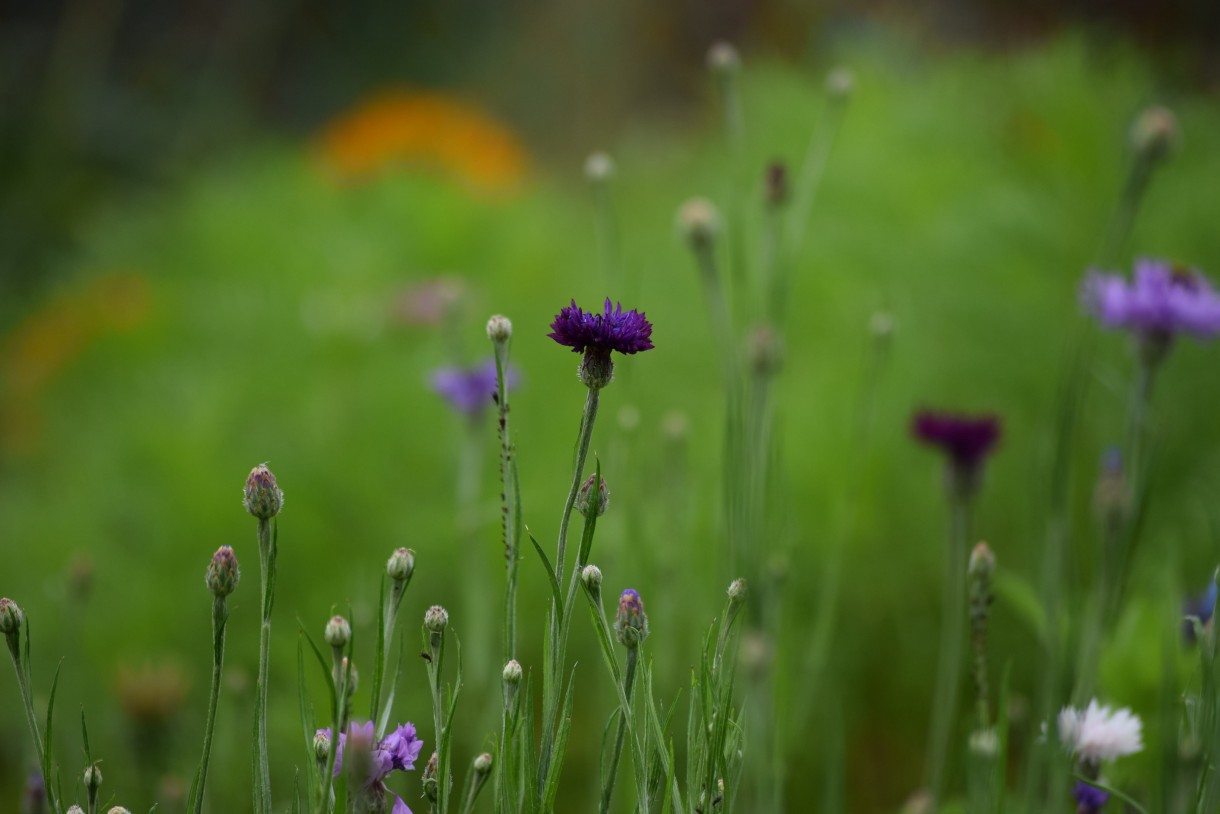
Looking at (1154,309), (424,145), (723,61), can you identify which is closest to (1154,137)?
(1154,309)

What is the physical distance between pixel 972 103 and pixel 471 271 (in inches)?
30.5

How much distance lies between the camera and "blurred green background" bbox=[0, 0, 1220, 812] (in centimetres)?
88

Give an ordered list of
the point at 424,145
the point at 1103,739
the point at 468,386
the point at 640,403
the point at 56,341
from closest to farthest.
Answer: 1. the point at 1103,739
2. the point at 468,386
3. the point at 640,403
4. the point at 56,341
5. the point at 424,145

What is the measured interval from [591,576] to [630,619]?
0.02m

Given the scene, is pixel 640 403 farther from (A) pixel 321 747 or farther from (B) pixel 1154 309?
(A) pixel 321 747

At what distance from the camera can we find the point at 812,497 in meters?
1.06

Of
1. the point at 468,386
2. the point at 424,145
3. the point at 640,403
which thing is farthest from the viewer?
the point at 424,145

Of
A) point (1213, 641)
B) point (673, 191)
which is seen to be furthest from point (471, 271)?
point (1213, 641)

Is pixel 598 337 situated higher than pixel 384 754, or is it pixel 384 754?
pixel 598 337

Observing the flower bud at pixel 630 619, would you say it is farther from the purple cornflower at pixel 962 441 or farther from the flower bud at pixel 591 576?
the purple cornflower at pixel 962 441

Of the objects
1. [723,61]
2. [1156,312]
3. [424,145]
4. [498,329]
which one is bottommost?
[498,329]

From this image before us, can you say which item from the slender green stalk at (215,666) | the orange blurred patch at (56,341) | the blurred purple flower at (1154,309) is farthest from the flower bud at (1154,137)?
the orange blurred patch at (56,341)

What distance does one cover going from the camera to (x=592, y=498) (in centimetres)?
34

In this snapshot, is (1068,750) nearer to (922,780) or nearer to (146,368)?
(922,780)
